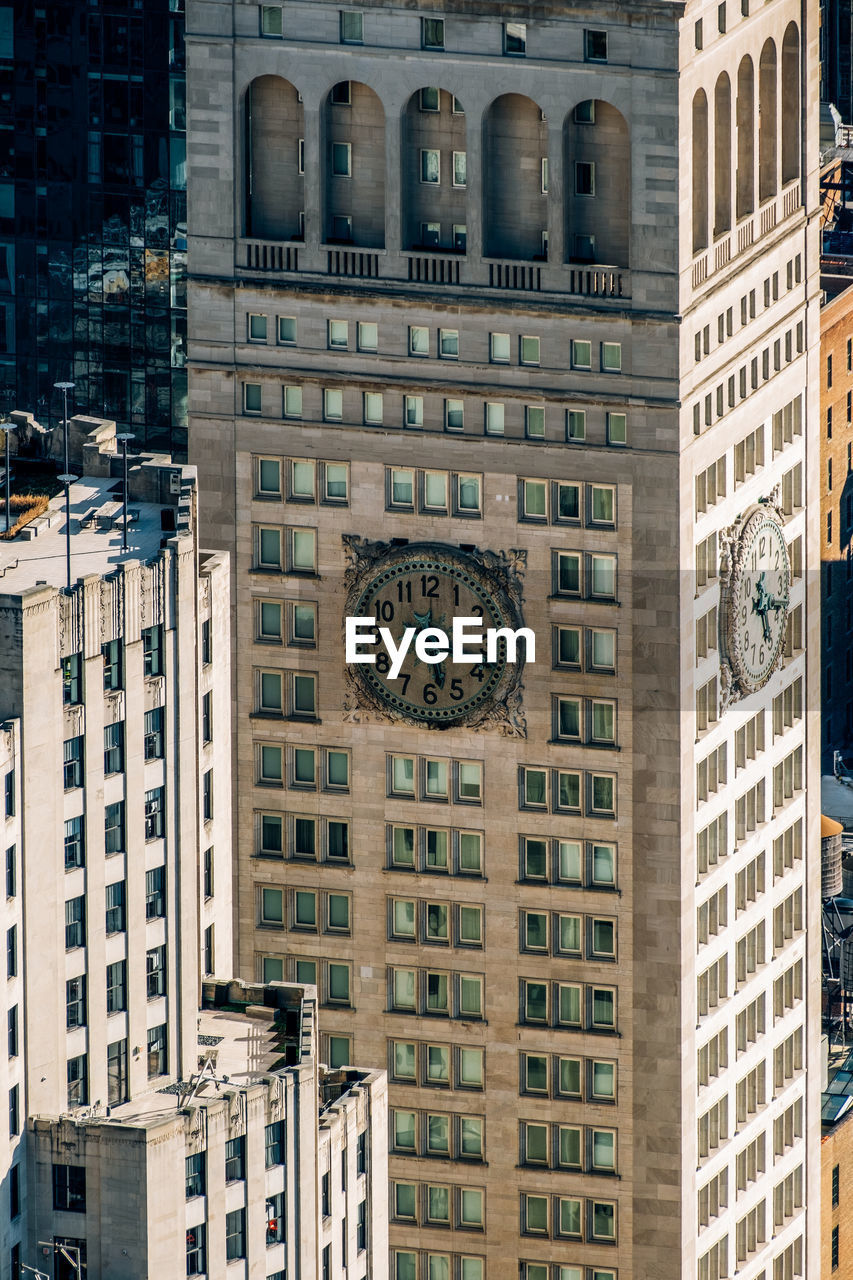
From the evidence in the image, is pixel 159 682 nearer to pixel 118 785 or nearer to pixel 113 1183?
pixel 118 785

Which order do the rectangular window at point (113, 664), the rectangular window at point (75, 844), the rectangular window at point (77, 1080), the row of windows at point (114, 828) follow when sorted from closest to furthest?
1. the rectangular window at point (75, 844)
2. the row of windows at point (114, 828)
3. the rectangular window at point (113, 664)
4. the rectangular window at point (77, 1080)

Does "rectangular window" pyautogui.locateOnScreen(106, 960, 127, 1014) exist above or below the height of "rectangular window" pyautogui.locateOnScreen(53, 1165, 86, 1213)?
above

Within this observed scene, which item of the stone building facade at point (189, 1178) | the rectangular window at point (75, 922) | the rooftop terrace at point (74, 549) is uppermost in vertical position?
the rooftop terrace at point (74, 549)

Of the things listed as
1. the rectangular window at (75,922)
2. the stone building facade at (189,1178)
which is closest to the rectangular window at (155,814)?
the rectangular window at (75,922)

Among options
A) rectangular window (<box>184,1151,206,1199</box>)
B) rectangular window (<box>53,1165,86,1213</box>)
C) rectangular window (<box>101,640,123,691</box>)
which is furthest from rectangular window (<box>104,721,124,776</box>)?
rectangular window (<box>53,1165,86,1213</box>)

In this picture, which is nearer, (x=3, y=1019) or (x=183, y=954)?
(x=3, y=1019)

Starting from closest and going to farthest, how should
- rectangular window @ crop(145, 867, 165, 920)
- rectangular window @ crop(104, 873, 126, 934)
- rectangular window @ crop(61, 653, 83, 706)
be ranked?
rectangular window @ crop(61, 653, 83, 706) → rectangular window @ crop(104, 873, 126, 934) → rectangular window @ crop(145, 867, 165, 920)

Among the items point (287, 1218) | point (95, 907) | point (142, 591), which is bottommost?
point (287, 1218)

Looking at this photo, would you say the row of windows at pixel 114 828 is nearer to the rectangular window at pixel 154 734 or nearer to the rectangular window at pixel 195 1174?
the rectangular window at pixel 154 734

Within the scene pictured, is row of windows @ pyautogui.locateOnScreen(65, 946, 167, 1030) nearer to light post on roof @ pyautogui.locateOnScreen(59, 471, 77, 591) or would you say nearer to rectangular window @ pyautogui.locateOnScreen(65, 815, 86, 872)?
rectangular window @ pyautogui.locateOnScreen(65, 815, 86, 872)

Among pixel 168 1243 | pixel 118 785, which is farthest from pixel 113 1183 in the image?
pixel 118 785

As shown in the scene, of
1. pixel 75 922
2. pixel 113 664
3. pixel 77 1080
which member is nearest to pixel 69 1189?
pixel 77 1080
